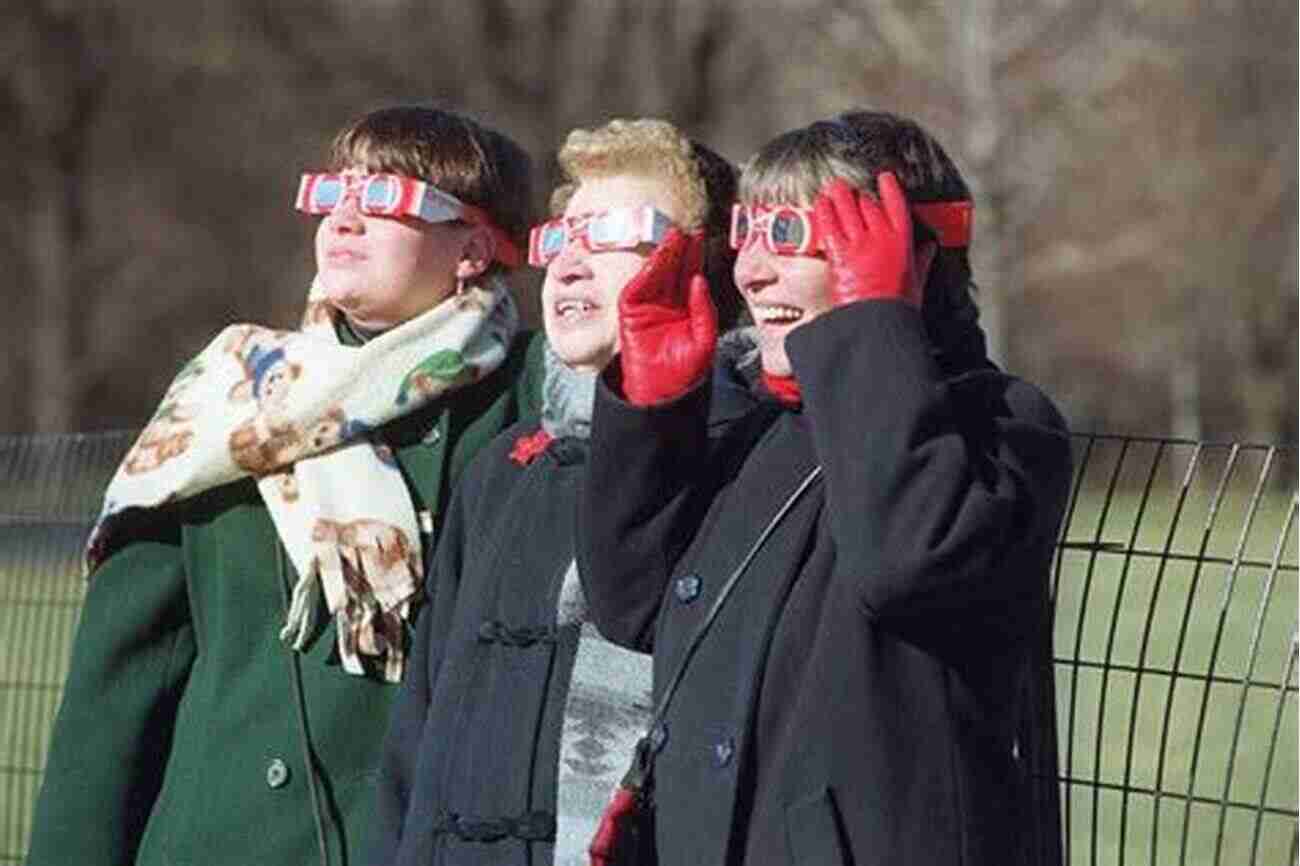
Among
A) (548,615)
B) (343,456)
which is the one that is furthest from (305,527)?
(548,615)

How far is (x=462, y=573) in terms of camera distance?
5.14 metres

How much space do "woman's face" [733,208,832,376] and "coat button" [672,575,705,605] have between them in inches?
11.5

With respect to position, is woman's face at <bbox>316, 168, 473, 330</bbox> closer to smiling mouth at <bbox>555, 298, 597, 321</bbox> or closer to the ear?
the ear

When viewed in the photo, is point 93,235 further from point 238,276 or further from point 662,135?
point 662,135

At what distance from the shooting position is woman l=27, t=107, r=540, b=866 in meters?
5.49

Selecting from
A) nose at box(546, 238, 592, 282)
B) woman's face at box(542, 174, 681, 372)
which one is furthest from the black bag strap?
nose at box(546, 238, 592, 282)

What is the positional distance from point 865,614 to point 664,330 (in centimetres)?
55

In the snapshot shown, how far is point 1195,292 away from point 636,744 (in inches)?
1401

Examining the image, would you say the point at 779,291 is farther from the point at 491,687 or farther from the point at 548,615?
the point at 491,687

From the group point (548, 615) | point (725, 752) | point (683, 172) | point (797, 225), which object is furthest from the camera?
point (683, 172)

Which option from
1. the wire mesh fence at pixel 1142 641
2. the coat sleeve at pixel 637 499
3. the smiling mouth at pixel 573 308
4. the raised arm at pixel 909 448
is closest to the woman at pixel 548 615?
the smiling mouth at pixel 573 308

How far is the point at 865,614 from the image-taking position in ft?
14.0

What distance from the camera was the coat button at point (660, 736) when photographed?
4.47m

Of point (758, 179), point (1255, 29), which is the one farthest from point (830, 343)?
point (1255, 29)
